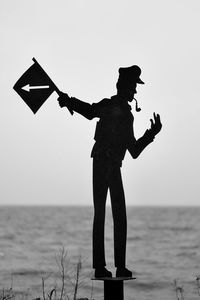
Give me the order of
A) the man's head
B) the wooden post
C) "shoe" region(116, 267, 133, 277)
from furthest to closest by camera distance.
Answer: the man's head < "shoe" region(116, 267, 133, 277) < the wooden post

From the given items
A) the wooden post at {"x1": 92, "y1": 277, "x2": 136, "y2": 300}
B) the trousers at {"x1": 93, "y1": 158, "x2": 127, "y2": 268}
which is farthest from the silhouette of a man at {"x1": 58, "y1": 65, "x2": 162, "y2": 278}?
the wooden post at {"x1": 92, "y1": 277, "x2": 136, "y2": 300}

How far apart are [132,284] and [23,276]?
17.1ft

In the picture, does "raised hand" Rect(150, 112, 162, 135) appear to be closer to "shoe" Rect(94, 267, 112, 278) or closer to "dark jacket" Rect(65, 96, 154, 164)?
"dark jacket" Rect(65, 96, 154, 164)

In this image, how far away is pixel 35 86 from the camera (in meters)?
6.59

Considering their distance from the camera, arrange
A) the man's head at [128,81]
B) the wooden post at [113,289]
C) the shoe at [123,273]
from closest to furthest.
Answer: the wooden post at [113,289], the shoe at [123,273], the man's head at [128,81]

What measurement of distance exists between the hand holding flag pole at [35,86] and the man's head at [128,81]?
65 centimetres

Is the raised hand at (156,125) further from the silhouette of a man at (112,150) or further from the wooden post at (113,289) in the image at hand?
the wooden post at (113,289)

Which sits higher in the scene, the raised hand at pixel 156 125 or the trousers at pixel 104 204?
the raised hand at pixel 156 125

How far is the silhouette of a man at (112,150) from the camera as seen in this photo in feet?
20.9

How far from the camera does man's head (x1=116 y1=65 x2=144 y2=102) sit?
255 inches

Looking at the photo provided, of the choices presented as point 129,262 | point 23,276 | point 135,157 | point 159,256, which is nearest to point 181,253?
point 159,256

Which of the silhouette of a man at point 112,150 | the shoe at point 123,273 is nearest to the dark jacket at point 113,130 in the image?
the silhouette of a man at point 112,150

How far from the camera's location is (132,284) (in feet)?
79.8

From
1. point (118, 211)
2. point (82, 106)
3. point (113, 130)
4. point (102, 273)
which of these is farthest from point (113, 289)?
point (82, 106)
